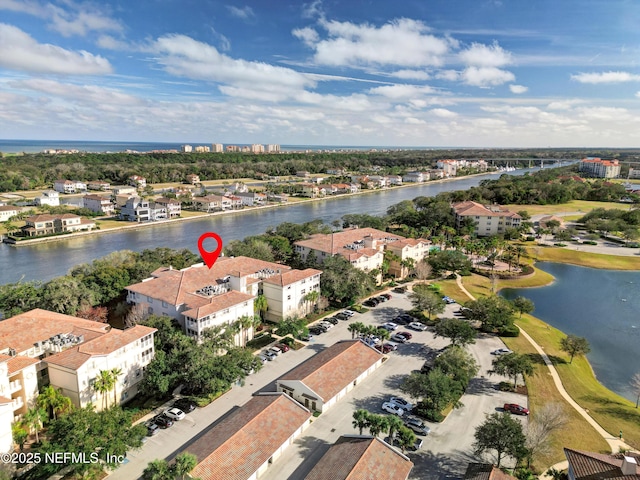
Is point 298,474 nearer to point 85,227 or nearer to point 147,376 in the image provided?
point 147,376

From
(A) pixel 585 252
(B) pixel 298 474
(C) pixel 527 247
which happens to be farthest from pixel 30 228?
(A) pixel 585 252

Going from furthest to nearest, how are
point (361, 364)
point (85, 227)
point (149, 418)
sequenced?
point (85, 227), point (361, 364), point (149, 418)

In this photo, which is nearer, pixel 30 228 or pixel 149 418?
pixel 149 418

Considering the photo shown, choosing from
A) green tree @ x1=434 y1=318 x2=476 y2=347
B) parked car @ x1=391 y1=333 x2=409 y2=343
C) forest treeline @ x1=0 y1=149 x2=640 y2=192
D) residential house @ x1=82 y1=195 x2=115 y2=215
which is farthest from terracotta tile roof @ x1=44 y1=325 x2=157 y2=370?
forest treeline @ x1=0 y1=149 x2=640 y2=192

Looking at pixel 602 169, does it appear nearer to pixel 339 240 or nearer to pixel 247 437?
pixel 339 240

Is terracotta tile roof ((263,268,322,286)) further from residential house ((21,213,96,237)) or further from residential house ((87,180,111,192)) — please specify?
residential house ((87,180,111,192))

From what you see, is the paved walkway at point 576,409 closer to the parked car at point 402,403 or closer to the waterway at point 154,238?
the parked car at point 402,403

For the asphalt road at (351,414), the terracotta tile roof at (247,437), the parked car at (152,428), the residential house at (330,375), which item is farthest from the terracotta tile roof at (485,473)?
the parked car at (152,428)

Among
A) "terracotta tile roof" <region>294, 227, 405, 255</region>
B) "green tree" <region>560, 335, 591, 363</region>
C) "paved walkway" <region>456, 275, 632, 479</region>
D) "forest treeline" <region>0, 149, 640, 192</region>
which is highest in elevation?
"forest treeline" <region>0, 149, 640, 192</region>
